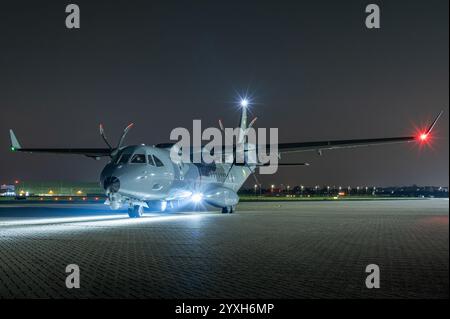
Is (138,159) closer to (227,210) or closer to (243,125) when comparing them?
(227,210)

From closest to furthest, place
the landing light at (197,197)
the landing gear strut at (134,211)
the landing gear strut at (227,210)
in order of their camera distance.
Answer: the landing gear strut at (134,211)
the landing light at (197,197)
the landing gear strut at (227,210)

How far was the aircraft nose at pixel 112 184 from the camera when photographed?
2403 centimetres

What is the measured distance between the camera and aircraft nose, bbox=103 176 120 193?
2403 centimetres

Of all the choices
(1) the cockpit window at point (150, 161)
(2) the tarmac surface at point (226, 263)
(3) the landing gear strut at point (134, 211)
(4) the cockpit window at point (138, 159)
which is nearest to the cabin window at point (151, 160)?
(1) the cockpit window at point (150, 161)

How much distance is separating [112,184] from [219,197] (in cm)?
953

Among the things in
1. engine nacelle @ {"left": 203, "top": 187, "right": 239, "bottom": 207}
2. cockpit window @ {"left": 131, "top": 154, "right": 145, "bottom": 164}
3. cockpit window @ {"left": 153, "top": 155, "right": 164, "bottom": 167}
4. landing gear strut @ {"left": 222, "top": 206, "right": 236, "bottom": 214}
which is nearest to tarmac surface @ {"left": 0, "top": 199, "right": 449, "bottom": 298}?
cockpit window @ {"left": 131, "top": 154, "right": 145, "bottom": 164}

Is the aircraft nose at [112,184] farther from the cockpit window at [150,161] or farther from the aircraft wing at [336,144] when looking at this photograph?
the aircraft wing at [336,144]

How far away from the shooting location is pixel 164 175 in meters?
28.1

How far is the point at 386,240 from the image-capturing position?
632 inches

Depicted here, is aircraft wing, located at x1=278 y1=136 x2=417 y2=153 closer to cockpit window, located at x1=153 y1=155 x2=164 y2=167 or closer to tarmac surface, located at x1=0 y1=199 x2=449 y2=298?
cockpit window, located at x1=153 y1=155 x2=164 y2=167

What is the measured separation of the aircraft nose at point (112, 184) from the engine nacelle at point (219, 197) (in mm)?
8907

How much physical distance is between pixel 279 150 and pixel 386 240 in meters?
20.2

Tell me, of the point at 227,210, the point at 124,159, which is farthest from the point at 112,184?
the point at 227,210
